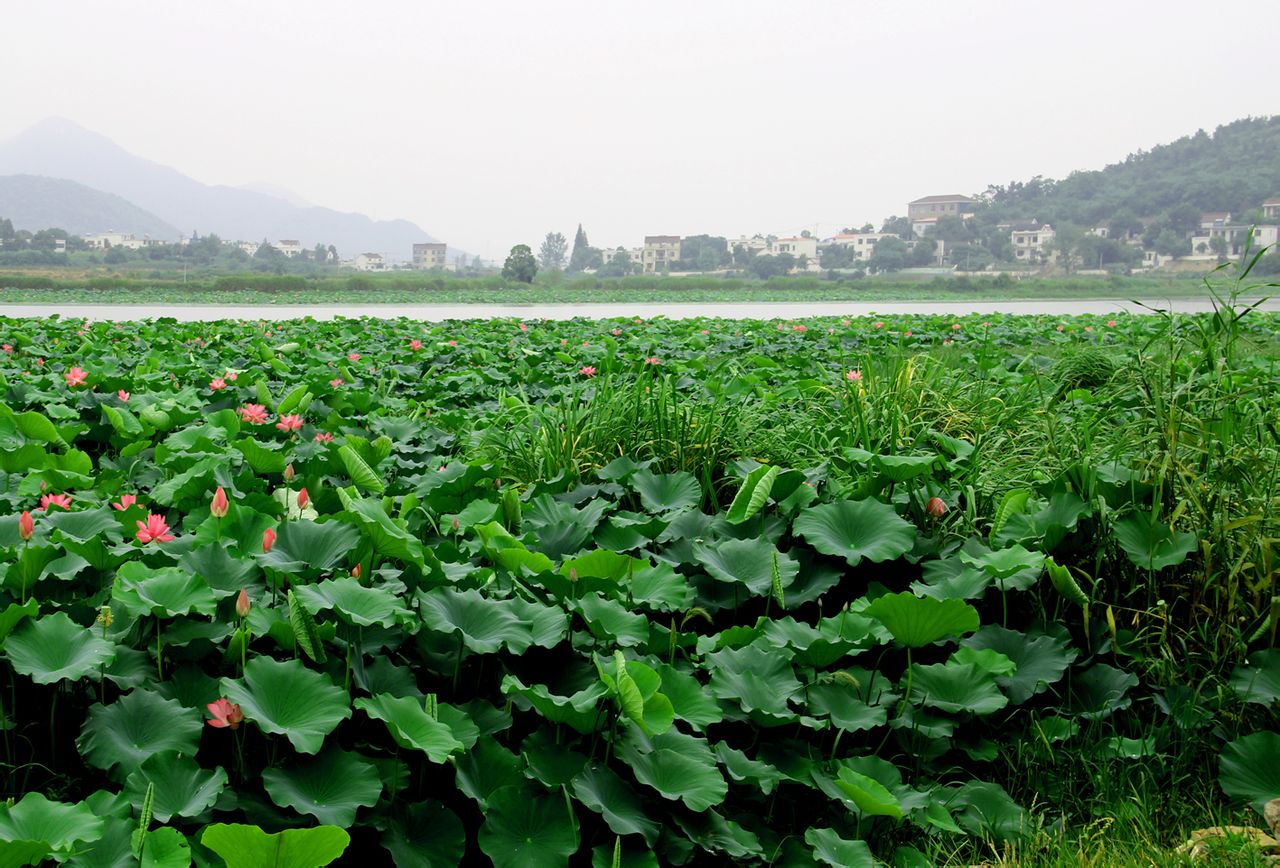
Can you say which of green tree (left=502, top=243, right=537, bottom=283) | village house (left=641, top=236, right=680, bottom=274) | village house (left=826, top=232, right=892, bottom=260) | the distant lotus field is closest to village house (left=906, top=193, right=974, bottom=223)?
village house (left=826, top=232, right=892, bottom=260)

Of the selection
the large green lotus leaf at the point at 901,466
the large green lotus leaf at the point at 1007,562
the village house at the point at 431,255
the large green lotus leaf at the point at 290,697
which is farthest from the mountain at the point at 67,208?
the large green lotus leaf at the point at 1007,562

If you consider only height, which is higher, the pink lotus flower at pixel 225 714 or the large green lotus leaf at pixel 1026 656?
the pink lotus flower at pixel 225 714

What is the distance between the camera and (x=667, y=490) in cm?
257

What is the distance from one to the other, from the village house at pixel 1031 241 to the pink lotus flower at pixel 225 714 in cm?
5858

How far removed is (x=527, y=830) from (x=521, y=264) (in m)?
51.7

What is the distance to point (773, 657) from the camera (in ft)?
5.99

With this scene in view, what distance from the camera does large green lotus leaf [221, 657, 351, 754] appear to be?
140 cm

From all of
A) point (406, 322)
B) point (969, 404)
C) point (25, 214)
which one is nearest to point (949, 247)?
point (406, 322)

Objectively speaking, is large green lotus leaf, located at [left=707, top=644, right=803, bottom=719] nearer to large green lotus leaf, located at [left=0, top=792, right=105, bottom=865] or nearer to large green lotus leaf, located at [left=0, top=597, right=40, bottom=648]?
large green lotus leaf, located at [left=0, top=792, right=105, bottom=865]

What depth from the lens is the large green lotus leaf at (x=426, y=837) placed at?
139cm

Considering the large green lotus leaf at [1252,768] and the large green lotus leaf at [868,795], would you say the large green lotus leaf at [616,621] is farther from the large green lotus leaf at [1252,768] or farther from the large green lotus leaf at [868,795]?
the large green lotus leaf at [1252,768]

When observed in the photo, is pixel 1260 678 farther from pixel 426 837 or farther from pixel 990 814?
pixel 426 837

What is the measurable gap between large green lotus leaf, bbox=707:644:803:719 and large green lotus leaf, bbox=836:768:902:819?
0.47ft

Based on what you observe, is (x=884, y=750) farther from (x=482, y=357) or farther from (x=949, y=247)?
(x=949, y=247)
